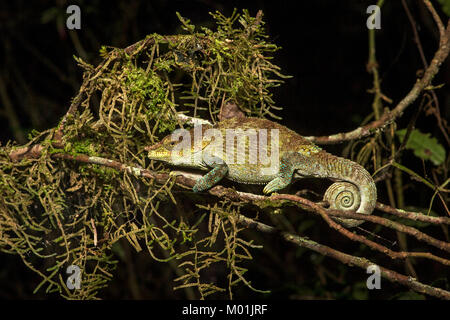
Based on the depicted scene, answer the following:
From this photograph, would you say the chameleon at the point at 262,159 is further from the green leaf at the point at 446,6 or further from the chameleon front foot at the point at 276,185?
the green leaf at the point at 446,6

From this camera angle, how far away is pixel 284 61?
276cm

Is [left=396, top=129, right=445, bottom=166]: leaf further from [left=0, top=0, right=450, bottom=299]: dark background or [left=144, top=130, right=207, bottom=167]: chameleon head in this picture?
[left=144, top=130, right=207, bottom=167]: chameleon head

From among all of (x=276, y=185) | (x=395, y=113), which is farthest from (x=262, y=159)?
(x=395, y=113)

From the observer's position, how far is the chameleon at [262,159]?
4.62ft

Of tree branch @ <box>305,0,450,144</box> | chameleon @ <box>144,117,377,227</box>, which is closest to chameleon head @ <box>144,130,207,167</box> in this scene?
chameleon @ <box>144,117,377,227</box>

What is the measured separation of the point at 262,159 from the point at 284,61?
1.46m

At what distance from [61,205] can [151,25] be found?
1701 millimetres

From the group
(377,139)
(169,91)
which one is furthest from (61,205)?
(377,139)

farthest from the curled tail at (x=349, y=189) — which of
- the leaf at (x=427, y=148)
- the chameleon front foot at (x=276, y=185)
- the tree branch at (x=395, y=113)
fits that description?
the leaf at (x=427, y=148)

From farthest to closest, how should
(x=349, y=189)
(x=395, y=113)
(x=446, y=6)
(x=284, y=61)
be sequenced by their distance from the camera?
(x=284, y=61) → (x=446, y=6) → (x=395, y=113) → (x=349, y=189)

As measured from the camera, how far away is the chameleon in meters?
1.41

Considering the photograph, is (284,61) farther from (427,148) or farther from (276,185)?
(276,185)

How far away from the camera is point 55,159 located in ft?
5.20

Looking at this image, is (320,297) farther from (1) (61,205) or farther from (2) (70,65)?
(2) (70,65)
